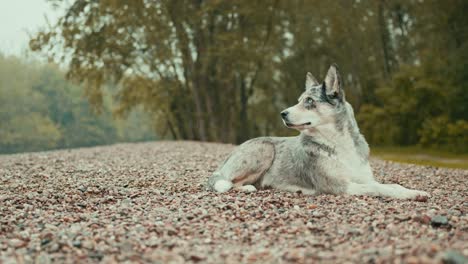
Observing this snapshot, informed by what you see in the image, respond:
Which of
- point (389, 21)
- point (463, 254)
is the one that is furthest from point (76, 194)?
point (389, 21)

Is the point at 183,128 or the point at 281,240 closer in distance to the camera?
the point at 281,240

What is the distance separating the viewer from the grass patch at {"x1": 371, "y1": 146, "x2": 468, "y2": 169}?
19.0m

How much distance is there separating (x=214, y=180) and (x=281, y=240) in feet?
12.4

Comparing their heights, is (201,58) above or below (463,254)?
above

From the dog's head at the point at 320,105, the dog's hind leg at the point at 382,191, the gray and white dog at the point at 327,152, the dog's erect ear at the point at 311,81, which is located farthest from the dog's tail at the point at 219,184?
the dog's erect ear at the point at 311,81

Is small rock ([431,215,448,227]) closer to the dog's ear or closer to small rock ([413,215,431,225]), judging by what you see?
small rock ([413,215,431,225])

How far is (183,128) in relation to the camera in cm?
3888

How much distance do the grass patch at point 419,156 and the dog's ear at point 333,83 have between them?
9848 millimetres

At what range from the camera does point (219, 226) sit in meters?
6.85

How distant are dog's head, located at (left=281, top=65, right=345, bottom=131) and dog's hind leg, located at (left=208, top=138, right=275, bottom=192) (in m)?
1.15

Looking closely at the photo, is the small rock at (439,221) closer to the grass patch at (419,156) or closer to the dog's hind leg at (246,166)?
the dog's hind leg at (246,166)

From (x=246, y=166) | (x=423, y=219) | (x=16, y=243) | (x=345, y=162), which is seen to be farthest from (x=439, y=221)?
(x=16, y=243)

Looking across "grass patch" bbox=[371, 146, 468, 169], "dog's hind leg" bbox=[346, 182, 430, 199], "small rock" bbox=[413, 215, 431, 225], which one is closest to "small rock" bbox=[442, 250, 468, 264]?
"small rock" bbox=[413, 215, 431, 225]

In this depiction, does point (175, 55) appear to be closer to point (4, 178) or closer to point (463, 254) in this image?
point (4, 178)
